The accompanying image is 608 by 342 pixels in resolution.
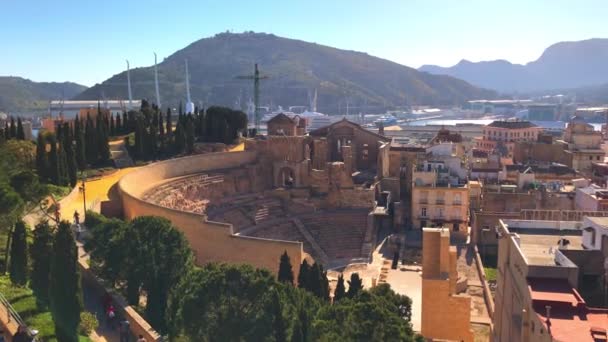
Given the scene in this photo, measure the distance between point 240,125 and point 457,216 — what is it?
25.4 meters

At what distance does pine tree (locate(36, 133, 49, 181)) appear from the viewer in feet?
126

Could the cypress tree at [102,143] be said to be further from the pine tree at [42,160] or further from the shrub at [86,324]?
the shrub at [86,324]

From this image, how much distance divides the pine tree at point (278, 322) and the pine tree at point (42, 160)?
26.7m

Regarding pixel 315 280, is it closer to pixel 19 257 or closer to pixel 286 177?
pixel 19 257

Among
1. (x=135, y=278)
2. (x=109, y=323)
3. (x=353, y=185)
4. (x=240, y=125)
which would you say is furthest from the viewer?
(x=240, y=125)

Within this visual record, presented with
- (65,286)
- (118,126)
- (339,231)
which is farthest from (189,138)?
(65,286)

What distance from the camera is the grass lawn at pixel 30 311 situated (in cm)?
1847

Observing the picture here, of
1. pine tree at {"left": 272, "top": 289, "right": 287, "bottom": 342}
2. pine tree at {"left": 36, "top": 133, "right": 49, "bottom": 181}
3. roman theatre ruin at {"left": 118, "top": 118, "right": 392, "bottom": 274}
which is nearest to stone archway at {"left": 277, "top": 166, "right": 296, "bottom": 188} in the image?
roman theatre ruin at {"left": 118, "top": 118, "right": 392, "bottom": 274}

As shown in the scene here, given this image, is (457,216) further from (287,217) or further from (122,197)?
(122,197)

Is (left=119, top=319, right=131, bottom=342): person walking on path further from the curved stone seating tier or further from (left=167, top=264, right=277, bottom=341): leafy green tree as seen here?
the curved stone seating tier

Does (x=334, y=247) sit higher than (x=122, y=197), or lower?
lower

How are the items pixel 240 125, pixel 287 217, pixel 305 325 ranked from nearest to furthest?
1. pixel 305 325
2. pixel 287 217
3. pixel 240 125

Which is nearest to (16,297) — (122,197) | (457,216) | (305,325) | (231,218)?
(305,325)

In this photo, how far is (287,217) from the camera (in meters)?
46.3
